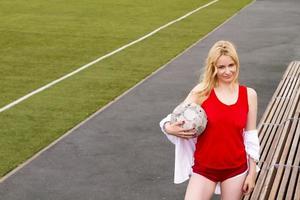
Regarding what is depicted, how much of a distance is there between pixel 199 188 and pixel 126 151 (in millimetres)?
4332

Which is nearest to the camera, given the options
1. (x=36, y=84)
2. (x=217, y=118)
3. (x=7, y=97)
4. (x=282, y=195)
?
(x=217, y=118)

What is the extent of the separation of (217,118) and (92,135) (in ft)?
17.6

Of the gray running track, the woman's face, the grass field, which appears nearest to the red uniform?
the woman's face

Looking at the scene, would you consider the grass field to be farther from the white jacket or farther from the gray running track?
the white jacket

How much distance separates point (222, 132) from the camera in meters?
4.71

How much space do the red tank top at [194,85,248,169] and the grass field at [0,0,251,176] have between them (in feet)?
14.1

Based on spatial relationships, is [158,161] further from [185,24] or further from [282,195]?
[185,24]

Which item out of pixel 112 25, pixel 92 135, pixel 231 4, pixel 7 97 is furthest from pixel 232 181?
pixel 231 4

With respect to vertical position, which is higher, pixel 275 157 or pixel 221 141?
pixel 221 141

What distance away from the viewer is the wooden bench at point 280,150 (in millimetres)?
6180

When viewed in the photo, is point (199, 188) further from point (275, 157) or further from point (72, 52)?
point (72, 52)

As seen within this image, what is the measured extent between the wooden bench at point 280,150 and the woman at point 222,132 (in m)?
1.25

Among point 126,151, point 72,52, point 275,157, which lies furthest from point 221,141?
point 72,52

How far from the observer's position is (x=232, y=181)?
482 cm
